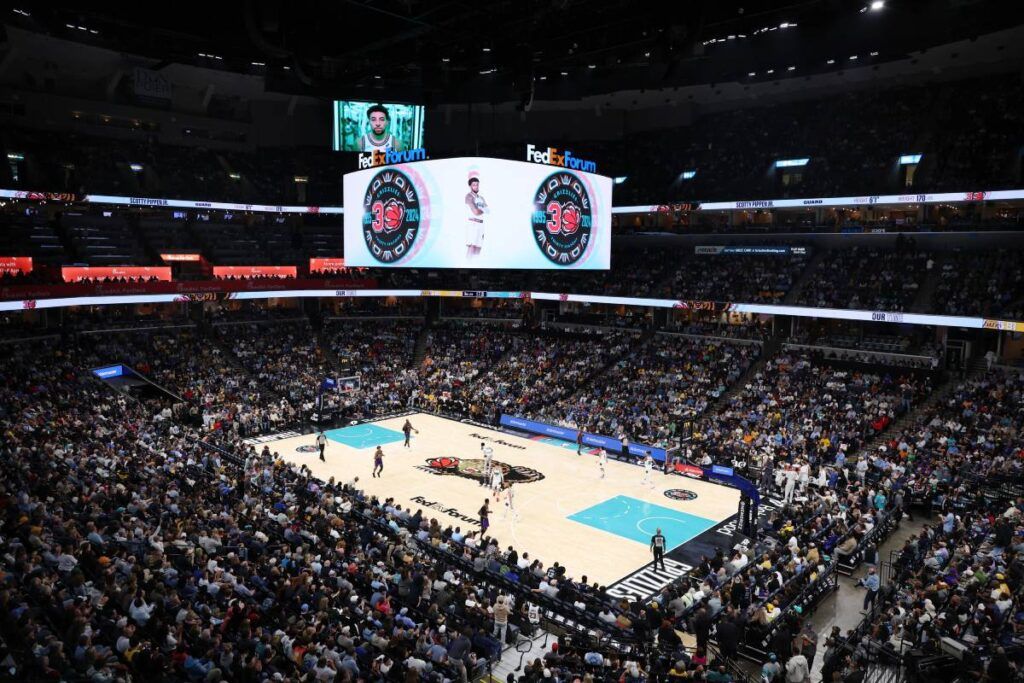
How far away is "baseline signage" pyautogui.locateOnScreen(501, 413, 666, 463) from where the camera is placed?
29.5 meters

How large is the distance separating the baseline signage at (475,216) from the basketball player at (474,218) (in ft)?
0.14

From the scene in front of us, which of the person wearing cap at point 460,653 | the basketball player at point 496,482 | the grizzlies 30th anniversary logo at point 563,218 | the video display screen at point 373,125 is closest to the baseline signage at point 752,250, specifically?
the grizzlies 30th anniversary logo at point 563,218

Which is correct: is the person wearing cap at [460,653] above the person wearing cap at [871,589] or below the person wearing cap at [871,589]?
above

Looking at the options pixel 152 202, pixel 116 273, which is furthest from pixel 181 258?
pixel 116 273

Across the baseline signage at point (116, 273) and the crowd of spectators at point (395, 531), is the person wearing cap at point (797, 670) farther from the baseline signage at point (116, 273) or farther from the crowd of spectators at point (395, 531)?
the baseline signage at point (116, 273)

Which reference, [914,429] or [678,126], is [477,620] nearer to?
[914,429]

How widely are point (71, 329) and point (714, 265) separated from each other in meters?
35.3

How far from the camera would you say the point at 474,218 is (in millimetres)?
29766

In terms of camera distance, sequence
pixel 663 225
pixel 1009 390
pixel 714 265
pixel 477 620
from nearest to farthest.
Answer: pixel 477 620 < pixel 1009 390 < pixel 714 265 < pixel 663 225

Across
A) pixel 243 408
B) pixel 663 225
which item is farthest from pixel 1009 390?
pixel 243 408

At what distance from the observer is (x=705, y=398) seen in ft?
108

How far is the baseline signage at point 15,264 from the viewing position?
113 feet

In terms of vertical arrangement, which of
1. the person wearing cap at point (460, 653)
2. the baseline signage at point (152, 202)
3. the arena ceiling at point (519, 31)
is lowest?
the person wearing cap at point (460, 653)

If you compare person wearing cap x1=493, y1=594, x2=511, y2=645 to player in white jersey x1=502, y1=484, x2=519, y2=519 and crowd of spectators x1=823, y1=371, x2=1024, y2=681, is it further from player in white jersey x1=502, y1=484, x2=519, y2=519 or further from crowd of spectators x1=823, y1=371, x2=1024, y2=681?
player in white jersey x1=502, y1=484, x2=519, y2=519
